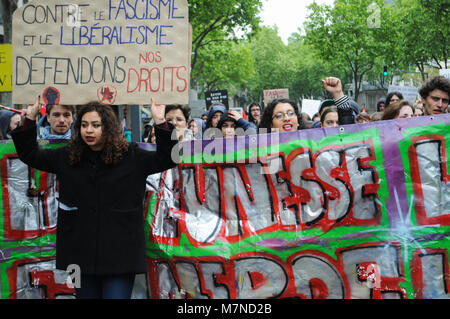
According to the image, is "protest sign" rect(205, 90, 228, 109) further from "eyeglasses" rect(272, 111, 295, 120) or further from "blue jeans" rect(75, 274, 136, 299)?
"blue jeans" rect(75, 274, 136, 299)

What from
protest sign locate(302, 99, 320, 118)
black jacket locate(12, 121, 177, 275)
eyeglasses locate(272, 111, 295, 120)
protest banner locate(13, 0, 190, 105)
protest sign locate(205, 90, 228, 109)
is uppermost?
protest sign locate(205, 90, 228, 109)

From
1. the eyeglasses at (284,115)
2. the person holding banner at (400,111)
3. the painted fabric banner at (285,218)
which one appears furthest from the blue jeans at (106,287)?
the person holding banner at (400,111)

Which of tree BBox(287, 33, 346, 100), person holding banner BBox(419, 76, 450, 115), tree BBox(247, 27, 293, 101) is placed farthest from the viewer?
tree BBox(247, 27, 293, 101)

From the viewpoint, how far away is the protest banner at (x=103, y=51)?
3.48 metres

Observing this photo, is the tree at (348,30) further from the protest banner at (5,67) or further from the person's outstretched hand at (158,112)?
the person's outstretched hand at (158,112)

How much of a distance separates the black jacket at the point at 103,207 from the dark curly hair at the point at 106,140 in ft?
0.16

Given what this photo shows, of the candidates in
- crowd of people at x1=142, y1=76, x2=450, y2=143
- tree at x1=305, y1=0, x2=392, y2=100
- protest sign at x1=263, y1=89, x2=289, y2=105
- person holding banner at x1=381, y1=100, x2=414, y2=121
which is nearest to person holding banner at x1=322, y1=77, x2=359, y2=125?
crowd of people at x1=142, y1=76, x2=450, y2=143

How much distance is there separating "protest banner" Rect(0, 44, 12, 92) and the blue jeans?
3.35 m

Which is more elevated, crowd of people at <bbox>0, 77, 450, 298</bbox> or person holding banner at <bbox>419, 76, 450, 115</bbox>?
person holding banner at <bbox>419, 76, 450, 115</bbox>

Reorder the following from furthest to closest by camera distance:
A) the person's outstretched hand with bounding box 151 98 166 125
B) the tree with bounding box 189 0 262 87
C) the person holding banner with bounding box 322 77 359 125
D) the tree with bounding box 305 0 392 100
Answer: the tree with bounding box 305 0 392 100 < the tree with bounding box 189 0 262 87 < the person holding banner with bounding box 322 77 359 125 < the person's outstretched hand with bounding box 151 98 166 125

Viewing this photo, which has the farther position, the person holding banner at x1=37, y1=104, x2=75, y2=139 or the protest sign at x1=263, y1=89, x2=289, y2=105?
the protest sign at x1=263, y1=89, x2=289, y2=105

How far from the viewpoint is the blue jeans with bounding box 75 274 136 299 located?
287 centimetres

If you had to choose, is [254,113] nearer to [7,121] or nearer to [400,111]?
[7,121]

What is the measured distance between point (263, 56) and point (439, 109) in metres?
50.0
